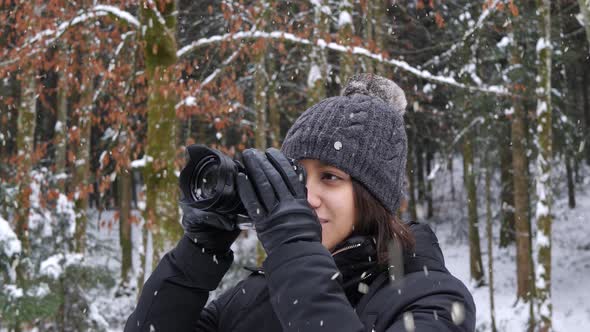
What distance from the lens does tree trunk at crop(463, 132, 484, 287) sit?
50.8ft

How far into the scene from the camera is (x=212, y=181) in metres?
1.68

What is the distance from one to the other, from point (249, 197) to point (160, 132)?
437 cm

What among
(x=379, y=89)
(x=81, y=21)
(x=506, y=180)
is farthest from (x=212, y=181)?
(x=506, y=180)

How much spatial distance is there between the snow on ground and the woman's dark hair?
1398 cm

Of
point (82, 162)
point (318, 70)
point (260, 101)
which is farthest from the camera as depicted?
point (82, 162)

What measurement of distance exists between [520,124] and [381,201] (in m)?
13.2

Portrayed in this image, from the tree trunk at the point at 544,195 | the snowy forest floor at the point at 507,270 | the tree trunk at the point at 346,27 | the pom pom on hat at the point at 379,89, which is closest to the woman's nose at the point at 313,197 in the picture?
the pom pom on hat at the point at 379,89

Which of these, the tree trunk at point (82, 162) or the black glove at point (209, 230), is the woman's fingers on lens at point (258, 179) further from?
the tree trunk at point (82, 162)

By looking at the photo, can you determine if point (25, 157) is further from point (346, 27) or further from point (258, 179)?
point (258, 179)

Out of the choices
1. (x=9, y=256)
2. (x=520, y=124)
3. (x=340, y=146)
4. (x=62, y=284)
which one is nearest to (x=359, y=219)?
(x=340, y=146)

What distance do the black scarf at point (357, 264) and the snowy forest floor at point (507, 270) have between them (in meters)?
9.17

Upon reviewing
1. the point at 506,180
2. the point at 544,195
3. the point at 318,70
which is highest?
the point at 318,70

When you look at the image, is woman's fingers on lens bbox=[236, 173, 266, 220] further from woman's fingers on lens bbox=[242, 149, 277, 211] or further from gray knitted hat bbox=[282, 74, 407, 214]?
gray knitted hat bbox=[282, 74, 407, 214]

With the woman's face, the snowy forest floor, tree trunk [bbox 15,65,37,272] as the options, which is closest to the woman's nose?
the woman's face
